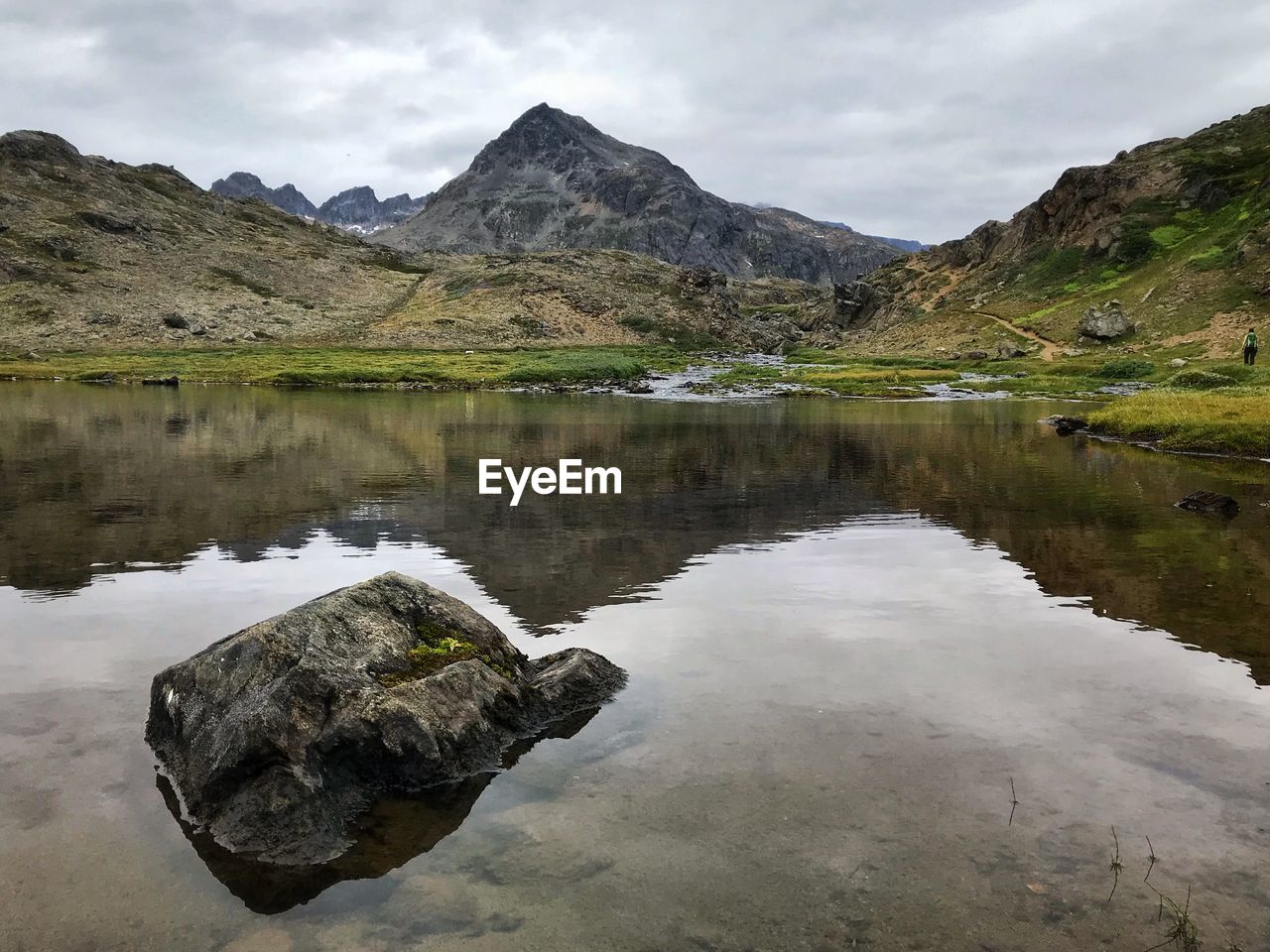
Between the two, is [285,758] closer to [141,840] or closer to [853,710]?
[141,840]

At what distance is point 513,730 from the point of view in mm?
9609

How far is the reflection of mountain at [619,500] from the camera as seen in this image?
53.3 ft

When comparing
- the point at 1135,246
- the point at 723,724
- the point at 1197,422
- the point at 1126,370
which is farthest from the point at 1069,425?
the point at 1135,246

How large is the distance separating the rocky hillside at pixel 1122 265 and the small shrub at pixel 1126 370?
8597 mm

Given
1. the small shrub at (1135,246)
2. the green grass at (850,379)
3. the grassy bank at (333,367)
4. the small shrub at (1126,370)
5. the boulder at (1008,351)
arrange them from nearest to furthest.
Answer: the green grass at (850,379), the small shrub at (1126,370), the grassy bank at (333,367), the boulder at (1008,351), the small shrub at (1135,246)

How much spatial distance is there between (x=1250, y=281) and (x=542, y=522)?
367 ft

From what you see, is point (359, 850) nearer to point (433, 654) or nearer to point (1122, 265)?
point (433, 654)

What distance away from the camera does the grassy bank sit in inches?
3639

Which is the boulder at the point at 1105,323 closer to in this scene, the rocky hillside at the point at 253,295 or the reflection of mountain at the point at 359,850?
the rocky hillside at the point at 253,295

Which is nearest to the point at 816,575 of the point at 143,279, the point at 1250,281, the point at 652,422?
the point at 652,422

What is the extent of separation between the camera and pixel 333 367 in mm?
102125

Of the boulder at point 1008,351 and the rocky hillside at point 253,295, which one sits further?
the rocky hillside at point 253,295

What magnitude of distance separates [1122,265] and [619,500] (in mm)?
136010

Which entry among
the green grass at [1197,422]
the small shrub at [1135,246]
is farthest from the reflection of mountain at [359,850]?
the small shrub at [1135,246]
